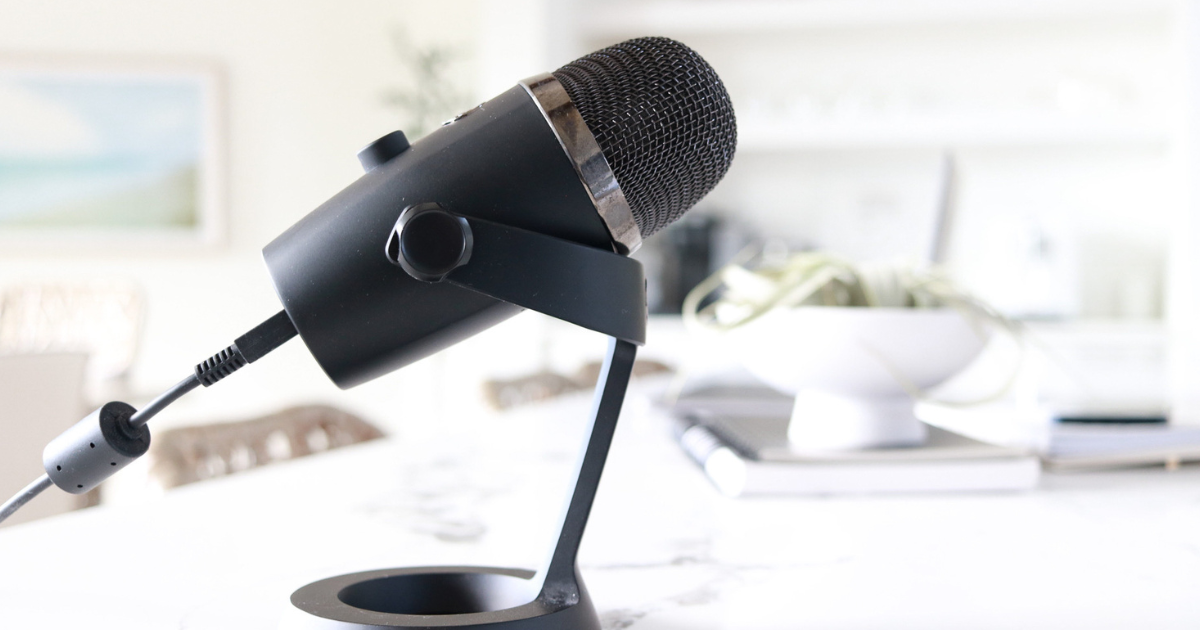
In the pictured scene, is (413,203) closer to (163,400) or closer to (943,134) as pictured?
(163,400)

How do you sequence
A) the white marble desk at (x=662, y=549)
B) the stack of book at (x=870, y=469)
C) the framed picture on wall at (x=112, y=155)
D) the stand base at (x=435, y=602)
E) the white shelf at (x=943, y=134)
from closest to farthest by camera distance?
the stand base at (x=435, y=602) → the white marble desk at (x=662, y=549) → the stack of book at (x=870, y=469) → the white shelf at (x=943, y=134) → the framed picture on wall at (x=112, y=155)

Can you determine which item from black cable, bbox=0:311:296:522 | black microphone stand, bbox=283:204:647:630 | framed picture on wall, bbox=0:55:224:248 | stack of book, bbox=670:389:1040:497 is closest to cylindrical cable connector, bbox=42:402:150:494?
black cable, bbox=0:311:296:522

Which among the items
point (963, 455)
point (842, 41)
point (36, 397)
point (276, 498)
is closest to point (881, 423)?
point (963, 455)

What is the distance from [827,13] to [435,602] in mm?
3424

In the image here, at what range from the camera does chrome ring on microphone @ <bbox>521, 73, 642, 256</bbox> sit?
40 centimetres

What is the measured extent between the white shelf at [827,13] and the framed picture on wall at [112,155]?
2027 millimetres

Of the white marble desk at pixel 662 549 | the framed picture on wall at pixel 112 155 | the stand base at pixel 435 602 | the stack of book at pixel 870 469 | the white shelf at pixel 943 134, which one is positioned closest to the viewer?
the stand base at pixel 435 602

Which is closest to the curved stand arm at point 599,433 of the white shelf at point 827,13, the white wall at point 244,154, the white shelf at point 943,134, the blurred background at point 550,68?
the blurred background at point 550,68

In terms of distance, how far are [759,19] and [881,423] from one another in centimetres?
300

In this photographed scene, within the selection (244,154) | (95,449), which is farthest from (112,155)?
(95,449)

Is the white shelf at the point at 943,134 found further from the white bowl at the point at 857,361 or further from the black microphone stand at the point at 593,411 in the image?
the black microphone stand at the point at 593,411

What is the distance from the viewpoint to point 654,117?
422mm

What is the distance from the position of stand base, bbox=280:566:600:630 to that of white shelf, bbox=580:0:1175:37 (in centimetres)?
334

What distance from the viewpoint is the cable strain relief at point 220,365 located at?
42 centimetres
